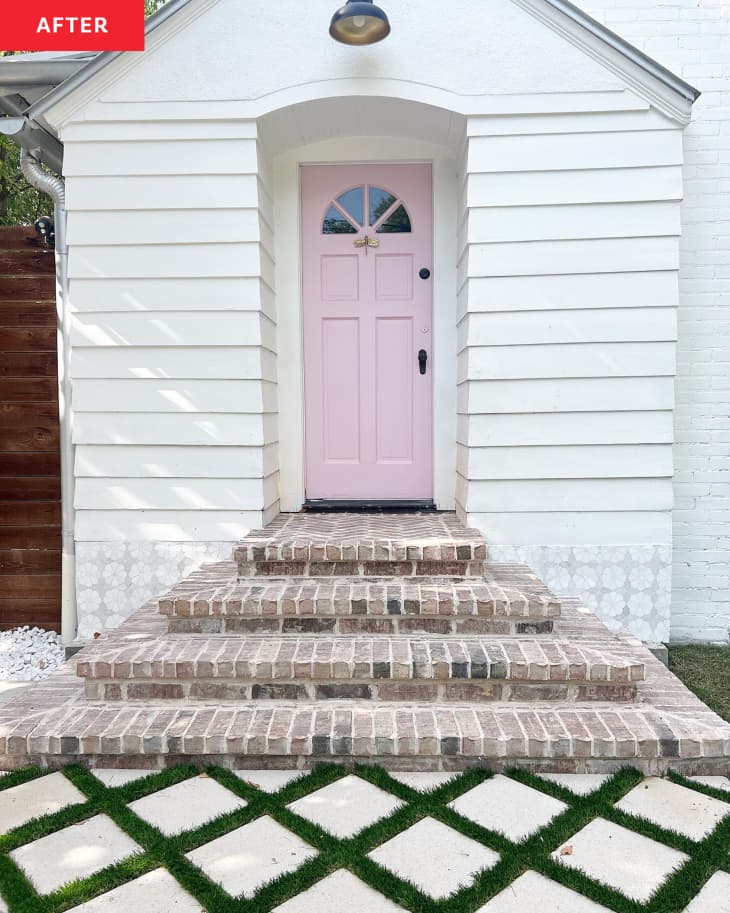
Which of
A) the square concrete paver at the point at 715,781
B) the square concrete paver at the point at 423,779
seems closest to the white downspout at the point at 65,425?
the square concrete paver at the point at 423,779

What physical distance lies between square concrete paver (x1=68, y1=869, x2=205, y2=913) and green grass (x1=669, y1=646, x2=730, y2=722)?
2.03 metres

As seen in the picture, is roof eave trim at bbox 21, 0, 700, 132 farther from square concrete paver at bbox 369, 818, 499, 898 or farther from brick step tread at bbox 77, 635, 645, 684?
square concrete paver at bbox 369, 818, 499, 898

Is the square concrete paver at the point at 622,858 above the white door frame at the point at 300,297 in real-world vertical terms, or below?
below

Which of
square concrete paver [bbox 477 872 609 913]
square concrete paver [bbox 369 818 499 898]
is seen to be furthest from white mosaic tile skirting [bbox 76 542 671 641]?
square concrete paver [bbox 477 872 609 913]

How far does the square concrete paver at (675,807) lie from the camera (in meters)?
1.78

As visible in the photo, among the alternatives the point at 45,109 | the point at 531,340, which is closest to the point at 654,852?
the point at 531,340

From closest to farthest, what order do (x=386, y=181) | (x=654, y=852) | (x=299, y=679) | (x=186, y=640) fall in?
(x=654, y=852)
(x=299, y=679)
(x=186, y=640)
(x=386, y=181)

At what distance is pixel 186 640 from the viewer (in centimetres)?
253

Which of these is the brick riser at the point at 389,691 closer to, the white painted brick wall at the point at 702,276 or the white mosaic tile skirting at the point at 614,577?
the white mosaic tile skirting at the point at 614,577

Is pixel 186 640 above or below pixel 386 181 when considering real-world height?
below

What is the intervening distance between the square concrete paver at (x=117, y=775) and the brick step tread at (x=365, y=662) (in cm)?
32

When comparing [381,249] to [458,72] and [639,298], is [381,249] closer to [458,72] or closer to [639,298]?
[458,72]

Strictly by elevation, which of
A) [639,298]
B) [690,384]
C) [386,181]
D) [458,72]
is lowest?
[690,384]

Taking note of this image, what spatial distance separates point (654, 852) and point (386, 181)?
3.29 meters
